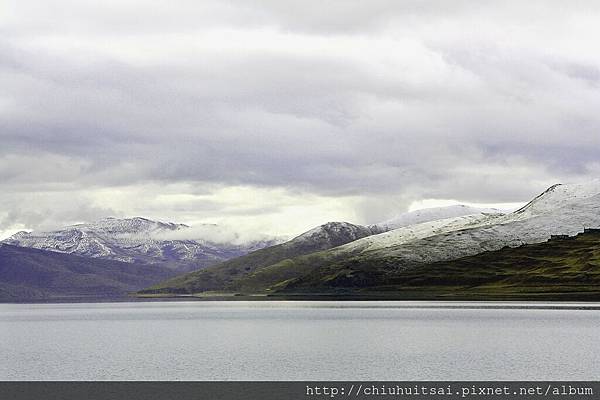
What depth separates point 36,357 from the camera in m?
109

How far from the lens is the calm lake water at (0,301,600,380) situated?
86562 millimetres

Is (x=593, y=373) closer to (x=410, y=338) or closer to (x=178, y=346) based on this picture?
(x=410, y=338)

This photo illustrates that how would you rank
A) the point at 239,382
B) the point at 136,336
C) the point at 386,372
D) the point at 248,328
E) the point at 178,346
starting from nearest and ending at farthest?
the point at 239,382 → the point at 386,372 → the point at 178,346 → the point at 136,336 → the point at 248,328

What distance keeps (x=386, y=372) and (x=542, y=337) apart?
151 ft

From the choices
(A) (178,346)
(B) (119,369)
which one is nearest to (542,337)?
(A) (178,346)

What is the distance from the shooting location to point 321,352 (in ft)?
360

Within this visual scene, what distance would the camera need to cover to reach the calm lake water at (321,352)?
86562mm
